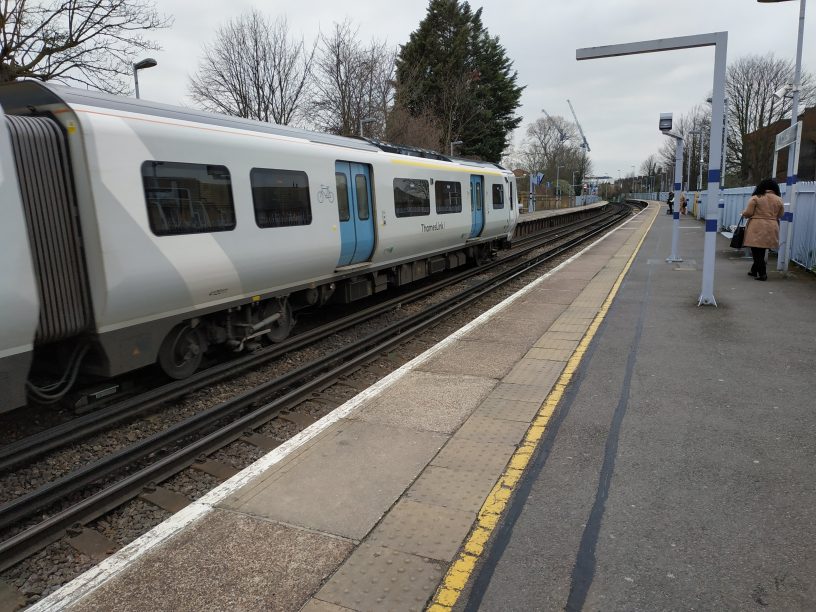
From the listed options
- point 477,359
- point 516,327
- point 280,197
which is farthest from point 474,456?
point 516,327

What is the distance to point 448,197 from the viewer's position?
12656 mm

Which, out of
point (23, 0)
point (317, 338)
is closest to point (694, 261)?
point (317, 338)

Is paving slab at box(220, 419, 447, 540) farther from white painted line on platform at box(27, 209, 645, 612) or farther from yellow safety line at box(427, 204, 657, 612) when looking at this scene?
yellow safety line at box(427, 204, 657, 612)

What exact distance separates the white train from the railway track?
0.40 meters

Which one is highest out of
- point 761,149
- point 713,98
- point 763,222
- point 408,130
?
point 408,130

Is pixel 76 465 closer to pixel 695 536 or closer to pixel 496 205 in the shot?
pixel 695 536

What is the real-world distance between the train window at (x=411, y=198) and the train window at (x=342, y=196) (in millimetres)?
1611

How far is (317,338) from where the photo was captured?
835cm

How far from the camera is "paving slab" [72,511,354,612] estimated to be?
Result: 2775mm

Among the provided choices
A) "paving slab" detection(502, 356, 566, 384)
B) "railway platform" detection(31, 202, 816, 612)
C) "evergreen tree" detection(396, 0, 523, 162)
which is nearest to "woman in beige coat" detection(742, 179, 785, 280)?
"railway platform" detection(31, 202, 816, 612)

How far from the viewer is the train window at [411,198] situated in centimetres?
1035

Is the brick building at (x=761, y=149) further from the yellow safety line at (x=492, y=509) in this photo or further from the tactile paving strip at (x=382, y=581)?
the tactile paving strip at (x=382, y=581)

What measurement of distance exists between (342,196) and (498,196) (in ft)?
27.8

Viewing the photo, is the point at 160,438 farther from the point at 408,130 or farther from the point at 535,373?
the point at 408,130
